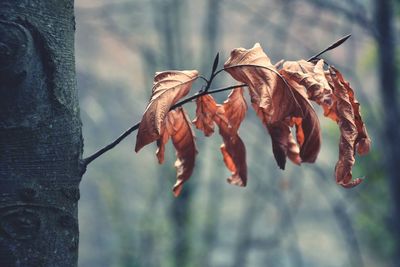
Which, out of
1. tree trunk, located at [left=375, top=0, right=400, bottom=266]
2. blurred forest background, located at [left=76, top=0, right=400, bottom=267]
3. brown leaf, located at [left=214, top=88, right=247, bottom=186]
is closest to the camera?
brown leaf, located at [left=214, top=88, right=247, bottom=186]

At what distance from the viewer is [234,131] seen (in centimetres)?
123

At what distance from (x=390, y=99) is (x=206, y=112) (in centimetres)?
332

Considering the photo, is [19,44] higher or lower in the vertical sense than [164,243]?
higher

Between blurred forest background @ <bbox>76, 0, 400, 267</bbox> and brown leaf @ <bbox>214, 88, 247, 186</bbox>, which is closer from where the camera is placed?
brown leaf @ <bbox>214, 88, 247, 186</bbox>

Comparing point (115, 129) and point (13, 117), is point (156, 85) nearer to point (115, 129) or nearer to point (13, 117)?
point (13, 117)

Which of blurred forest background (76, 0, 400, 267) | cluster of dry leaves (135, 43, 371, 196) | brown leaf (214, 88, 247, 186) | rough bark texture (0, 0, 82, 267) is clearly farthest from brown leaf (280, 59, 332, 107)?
blurred forest background (76, 0, 400, 267)

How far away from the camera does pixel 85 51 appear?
12.7m

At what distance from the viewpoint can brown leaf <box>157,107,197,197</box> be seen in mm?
1232

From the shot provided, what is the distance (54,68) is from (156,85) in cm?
16

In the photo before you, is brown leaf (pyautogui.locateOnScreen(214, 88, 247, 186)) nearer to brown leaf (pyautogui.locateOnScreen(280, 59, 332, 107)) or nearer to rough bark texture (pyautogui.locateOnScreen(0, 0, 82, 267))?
brown leaf (pyautogui.locateOnScreen(280, 59, 332, 107))

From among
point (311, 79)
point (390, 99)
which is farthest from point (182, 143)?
point (390, 99)

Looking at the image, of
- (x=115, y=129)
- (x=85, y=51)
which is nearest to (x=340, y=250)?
(x=115, y=129)

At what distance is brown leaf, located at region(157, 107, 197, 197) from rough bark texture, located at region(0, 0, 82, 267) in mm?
210

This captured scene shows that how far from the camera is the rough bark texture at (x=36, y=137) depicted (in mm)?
1001
